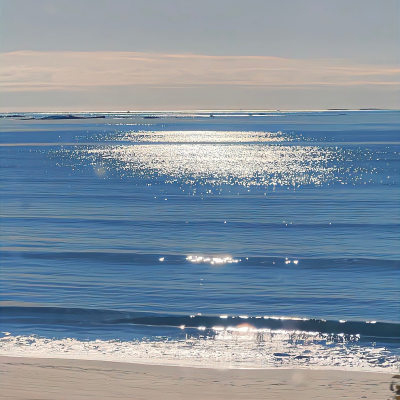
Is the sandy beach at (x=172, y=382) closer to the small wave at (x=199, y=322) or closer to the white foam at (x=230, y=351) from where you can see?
the white foam at (x=230, y=351)

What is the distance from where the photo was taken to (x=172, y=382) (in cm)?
756

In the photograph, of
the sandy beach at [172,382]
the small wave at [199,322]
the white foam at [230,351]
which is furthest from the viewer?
the small wave at [199,322]

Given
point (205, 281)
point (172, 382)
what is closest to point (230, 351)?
point (172, 382)

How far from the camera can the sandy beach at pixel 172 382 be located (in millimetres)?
7207

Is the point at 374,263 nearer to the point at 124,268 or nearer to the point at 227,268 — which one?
the point at 227,268

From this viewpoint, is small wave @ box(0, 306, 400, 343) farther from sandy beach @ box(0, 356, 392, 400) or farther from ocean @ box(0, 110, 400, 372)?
sandy beach @ box(0, 356, 392, 400)

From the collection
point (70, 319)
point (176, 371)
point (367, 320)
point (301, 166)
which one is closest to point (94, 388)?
point (176, 371)

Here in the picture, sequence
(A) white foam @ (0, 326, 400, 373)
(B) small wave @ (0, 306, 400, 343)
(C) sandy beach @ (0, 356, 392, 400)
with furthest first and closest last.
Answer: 1. (B) small wave @ (0, 306, 400, 343)
2. (A) white foam @ (0, 326, 400, 373)
3. (C) sandy beach @ (0, 356, 392, 400)

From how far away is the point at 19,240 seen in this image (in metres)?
17.0

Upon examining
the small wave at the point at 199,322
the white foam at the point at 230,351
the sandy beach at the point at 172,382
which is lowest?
the sandy beach at the point at 172,382

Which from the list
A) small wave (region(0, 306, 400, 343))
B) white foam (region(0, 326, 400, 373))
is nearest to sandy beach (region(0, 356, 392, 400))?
white foam (region(0, 326, 400, 373))

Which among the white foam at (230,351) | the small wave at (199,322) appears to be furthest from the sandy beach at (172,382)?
the small wave at (199,322)

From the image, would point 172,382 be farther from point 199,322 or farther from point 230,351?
point 199,322

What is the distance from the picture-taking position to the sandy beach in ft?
23.6
